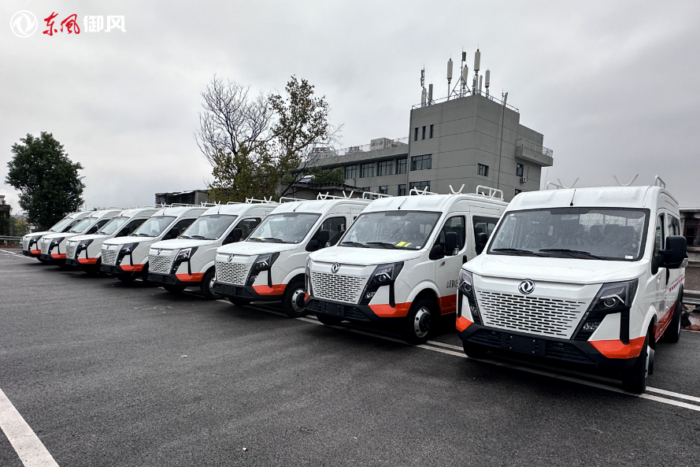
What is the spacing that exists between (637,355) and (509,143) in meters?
49.2

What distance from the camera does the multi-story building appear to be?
150 ft

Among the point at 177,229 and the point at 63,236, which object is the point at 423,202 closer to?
the point at 177,229

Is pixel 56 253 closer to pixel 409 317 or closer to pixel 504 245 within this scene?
pixel 409 317

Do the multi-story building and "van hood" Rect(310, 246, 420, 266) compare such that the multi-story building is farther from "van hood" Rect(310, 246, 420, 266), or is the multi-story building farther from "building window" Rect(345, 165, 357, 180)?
"van hood" Rect(310, 246, 420, 266)

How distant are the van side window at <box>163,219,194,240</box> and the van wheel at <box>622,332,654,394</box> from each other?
11272 mm

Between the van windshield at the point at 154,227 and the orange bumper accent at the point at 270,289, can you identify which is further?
the van windshield at the point at 154,227

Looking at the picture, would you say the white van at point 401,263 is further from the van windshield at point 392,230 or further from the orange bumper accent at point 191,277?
the orange bumper accent at point 191,277

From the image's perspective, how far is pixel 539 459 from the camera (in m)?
3.29

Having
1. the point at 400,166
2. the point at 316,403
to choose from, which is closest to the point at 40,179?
the point at 316,403

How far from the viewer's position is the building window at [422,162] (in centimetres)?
4947

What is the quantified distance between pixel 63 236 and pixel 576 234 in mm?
16344

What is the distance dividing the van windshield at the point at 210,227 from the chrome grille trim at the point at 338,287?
15.5 feet

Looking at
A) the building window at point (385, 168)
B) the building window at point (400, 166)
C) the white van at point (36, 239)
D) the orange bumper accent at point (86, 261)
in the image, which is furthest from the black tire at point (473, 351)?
the building window at point (385, 168)

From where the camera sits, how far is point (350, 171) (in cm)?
6347
